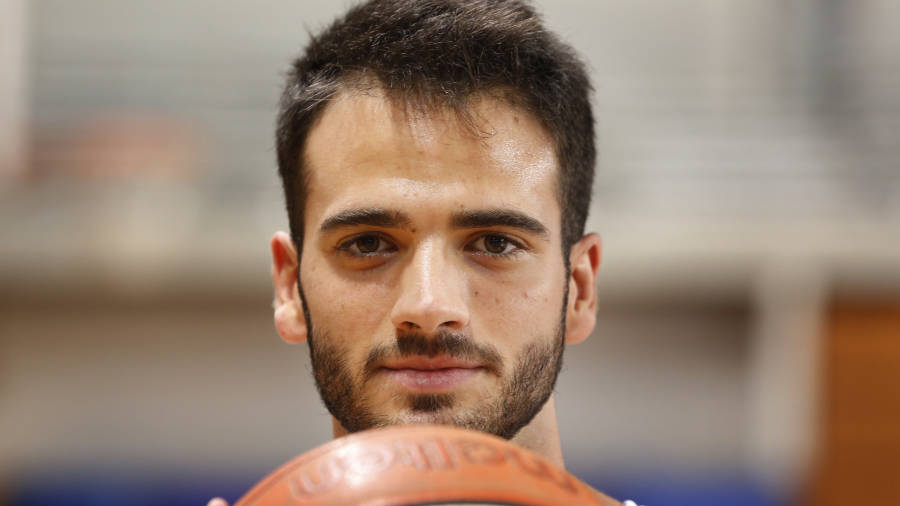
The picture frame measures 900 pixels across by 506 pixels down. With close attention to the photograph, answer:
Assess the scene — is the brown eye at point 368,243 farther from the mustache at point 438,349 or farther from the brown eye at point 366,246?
the mustache at point 438,349

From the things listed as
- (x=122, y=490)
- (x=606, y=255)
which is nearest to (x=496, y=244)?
(x=606, y=255)

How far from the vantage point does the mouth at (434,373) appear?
1.64 meters

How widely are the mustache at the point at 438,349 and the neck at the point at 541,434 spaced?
0.16 metres

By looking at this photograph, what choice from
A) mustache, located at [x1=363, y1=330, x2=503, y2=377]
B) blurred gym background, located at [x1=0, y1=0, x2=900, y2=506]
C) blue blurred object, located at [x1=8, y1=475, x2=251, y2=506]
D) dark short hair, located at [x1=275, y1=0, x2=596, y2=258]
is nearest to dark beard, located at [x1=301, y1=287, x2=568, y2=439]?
mustache, located at [x1=363, y1=330, x2=503, y2=377]

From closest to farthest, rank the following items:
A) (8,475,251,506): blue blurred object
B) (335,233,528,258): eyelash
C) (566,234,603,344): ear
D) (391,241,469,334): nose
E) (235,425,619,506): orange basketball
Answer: (235,425,619,506): orange basketball → (391,241,469,334): nose → (335,233,528,258): eyelash → (566,234,603,344): ear → (8,475,251,506): blue blurred object

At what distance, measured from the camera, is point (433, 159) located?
1.70 metres

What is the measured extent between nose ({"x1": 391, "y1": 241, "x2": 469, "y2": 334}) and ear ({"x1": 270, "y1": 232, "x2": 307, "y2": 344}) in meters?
0.32

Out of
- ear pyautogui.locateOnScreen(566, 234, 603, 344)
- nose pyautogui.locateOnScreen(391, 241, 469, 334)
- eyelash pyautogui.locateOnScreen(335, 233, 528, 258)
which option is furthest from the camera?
ear pyautogui.locateOnScreen(566, 234, 603, 344)

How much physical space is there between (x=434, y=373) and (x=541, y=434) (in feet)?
0.95

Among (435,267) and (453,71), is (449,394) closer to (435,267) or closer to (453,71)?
(435,267)

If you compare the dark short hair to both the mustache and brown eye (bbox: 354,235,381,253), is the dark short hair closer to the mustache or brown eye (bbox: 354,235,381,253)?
brown eye (bbox: 354,235,381,253)

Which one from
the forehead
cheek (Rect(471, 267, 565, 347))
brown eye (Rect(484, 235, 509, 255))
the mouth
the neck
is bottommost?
the neck

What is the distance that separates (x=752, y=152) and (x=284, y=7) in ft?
10.8

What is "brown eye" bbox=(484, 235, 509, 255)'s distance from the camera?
5.65 feet
